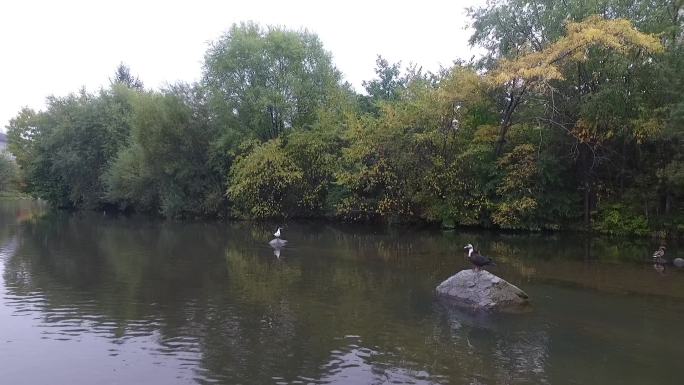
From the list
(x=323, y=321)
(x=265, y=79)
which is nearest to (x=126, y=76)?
(x=265, y=79)

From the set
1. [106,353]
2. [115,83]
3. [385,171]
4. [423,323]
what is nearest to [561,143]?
[385,171]

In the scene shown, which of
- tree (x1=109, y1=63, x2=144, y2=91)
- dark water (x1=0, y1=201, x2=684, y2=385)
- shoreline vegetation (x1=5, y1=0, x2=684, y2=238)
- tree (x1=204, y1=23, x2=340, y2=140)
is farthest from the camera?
tree (x1=109, y1=63, x2=144, y2=91)

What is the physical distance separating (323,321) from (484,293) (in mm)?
4252

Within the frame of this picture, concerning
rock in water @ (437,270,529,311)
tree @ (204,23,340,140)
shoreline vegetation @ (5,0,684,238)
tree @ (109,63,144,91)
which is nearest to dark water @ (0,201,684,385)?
rock in water @ (437,270,529,311)

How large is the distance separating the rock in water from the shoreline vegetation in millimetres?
15138

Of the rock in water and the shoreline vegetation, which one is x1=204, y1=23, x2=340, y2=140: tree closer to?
the shoreline vegetation

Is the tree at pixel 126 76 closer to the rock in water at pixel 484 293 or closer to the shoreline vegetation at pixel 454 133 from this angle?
the shoreline vegetation at pixel 454 133

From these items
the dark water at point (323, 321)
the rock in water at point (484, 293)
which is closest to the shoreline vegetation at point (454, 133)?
the dark water at point (323, 321)

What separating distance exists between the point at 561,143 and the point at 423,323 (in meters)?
23.4

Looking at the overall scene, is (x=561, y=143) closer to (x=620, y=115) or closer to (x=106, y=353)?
(x=620, y=115)

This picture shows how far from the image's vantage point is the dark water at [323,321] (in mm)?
9711

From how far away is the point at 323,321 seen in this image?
12.8 m

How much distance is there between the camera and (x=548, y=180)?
108 ft

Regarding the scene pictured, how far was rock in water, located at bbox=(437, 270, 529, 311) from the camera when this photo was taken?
45.8ft
